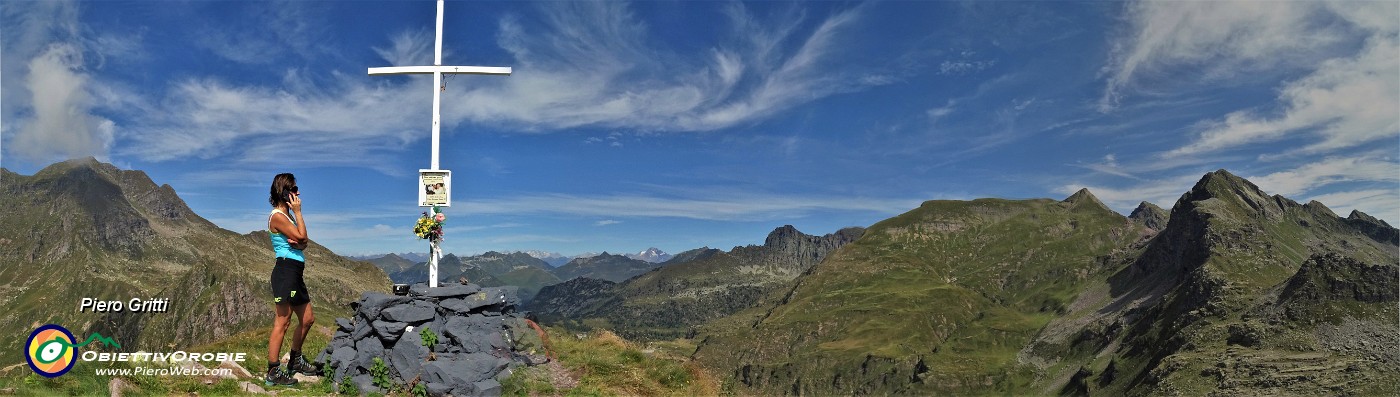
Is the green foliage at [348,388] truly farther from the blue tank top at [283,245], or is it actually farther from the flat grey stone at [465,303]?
the blue tank top at [283,245]

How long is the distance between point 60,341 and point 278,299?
5588mm

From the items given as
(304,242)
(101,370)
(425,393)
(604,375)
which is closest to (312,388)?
(425,393)

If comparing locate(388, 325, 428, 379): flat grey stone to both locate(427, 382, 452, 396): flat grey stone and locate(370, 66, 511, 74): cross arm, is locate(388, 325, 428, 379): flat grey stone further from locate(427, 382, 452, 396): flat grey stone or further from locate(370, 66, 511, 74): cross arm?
locate(370, 66, 511, 74): cross arm

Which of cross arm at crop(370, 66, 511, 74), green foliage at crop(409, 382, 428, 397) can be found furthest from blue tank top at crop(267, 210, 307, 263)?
cross arm at crop(370, 66, 511, 74)

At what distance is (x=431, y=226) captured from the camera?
74.7 feet

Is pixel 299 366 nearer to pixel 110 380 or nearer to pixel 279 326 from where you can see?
pixel 279 326

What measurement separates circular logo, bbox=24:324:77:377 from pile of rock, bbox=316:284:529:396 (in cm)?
552

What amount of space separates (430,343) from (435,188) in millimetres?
5843

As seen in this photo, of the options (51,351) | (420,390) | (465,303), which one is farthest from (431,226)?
(51,351)

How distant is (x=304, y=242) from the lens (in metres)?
14.5

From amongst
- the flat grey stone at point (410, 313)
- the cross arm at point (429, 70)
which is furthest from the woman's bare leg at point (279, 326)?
the cross arm at point (429, 70)

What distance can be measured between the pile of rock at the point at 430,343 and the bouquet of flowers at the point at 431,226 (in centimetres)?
177

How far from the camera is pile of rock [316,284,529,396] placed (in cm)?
1864

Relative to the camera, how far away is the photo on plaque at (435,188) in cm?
2289
